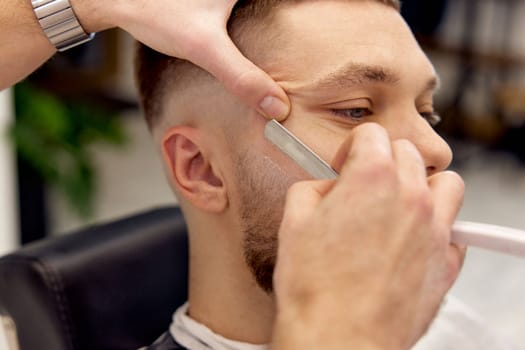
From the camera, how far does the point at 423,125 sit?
3.66ft

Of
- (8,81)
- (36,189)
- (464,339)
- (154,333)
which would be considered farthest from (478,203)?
(8,81)

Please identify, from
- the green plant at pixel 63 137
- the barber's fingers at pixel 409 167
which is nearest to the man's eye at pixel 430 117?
the barber's fingers at pixel 409 167

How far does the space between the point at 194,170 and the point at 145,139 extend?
3.95 m

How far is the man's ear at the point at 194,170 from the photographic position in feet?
3.89

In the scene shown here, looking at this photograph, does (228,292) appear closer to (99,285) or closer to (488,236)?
(99,285)

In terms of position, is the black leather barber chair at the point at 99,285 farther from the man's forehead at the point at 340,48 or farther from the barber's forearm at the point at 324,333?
the barber's forearm at the point at 324,333

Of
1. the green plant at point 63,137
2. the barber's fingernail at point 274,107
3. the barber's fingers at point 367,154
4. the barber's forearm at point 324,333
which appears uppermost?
the barber's fingers at point 367,154

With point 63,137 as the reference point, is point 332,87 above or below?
above

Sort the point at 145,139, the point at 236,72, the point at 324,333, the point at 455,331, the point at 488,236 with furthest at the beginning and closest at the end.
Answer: the point at 145,139 < the point at 455,331 < the point at 236,72 < the point at 488,236 < the point at 324,333

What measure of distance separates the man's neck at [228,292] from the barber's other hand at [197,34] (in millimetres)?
271

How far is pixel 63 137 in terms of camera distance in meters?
3.00

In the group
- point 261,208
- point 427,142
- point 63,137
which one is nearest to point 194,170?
point 261,208

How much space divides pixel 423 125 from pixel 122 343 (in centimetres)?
66

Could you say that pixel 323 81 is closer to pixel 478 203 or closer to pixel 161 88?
pixel 161 88
